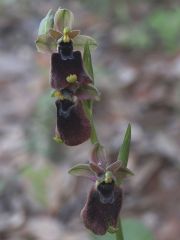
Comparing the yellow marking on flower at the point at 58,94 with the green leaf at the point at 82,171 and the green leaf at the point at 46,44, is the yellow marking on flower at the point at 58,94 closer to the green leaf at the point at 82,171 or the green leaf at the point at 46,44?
the green leaf at the point at 46,44

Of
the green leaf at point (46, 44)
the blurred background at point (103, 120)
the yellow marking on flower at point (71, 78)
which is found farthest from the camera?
the blurred background at point (103, 120)

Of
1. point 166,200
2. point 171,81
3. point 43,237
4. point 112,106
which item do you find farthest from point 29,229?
point 171,81

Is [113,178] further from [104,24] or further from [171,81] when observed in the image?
[104,24]

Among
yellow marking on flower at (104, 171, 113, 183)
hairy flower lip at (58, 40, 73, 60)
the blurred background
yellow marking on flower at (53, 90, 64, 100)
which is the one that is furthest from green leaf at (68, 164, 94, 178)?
the blurred background

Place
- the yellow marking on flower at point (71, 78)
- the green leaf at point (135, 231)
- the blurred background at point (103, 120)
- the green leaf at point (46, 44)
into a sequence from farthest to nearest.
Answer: the blurred background at point (103, 120)
the green leaf at point (135, 231)
the green leaf at point (46, 44)
the yellow marking on flower at point (71, 78)

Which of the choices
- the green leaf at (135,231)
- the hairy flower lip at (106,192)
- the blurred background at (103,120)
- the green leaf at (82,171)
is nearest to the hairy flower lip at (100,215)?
the hairy flower lip at (106,192)

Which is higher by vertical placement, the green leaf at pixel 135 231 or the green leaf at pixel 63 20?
the green leaf at pixel 63 20

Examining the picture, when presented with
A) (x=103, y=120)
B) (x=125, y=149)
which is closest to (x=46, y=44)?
(x=125, y=149)
